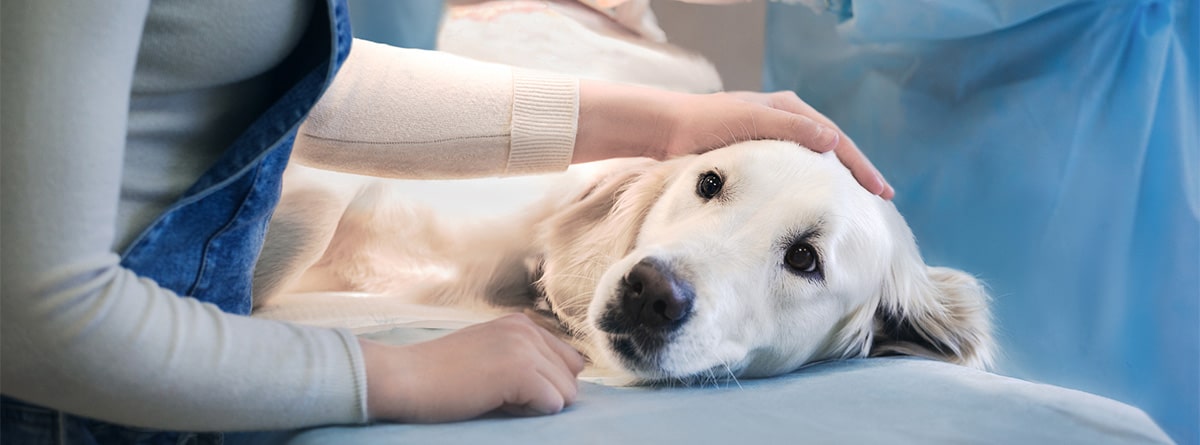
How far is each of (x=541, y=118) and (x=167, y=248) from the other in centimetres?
58

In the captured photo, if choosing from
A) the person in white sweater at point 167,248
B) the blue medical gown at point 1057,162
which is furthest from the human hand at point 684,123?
the person in white sweater at point 167,248

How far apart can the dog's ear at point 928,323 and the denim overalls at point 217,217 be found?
30.0 inches

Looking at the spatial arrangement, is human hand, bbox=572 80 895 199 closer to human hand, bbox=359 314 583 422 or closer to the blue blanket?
the blue blanket

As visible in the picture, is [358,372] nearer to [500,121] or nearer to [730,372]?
[730,372]

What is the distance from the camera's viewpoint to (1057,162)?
4.11 ft

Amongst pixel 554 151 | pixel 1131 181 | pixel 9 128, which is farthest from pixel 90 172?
pixel 1131 181

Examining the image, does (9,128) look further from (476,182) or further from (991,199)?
(991,199)

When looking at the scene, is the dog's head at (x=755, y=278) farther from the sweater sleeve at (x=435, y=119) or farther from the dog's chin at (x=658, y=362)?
the sweater sleeve at (x=435, y=119)

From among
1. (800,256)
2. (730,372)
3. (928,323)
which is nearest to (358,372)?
(730,372)

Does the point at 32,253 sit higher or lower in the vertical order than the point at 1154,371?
lower

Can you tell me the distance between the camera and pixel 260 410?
0.66 metres

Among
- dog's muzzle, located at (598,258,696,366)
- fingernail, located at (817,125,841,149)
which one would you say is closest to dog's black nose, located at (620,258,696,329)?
dog's muzzle, located at (598,258,696,366)

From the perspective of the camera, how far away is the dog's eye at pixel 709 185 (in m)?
1.13

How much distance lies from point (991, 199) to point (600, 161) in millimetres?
587
